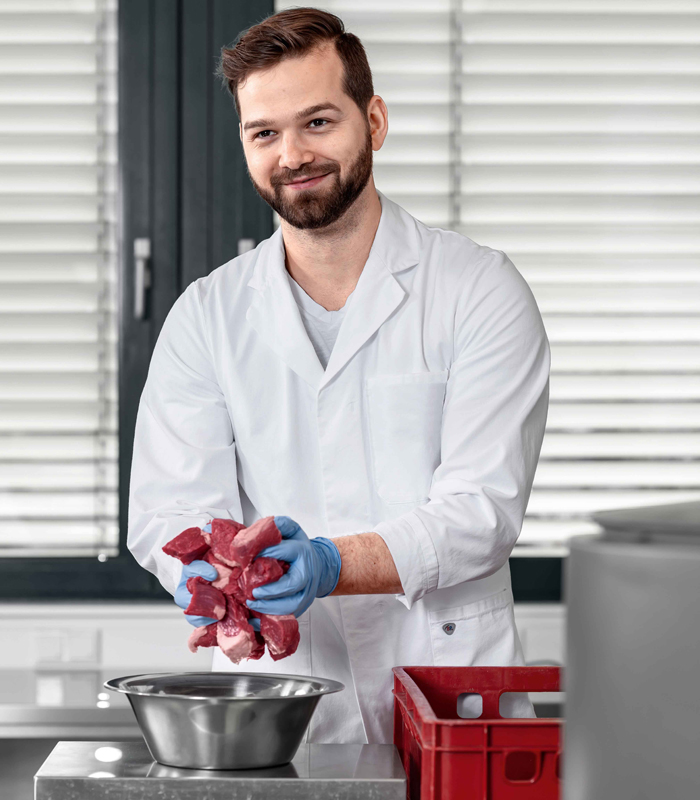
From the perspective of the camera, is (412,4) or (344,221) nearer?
(344,221)

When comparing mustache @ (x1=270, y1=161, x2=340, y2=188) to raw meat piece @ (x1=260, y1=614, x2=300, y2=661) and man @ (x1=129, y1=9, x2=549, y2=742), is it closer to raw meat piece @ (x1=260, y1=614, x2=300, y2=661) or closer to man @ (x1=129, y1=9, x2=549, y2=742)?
man @ (x1=129, y1=9, x2=549, y2=742)

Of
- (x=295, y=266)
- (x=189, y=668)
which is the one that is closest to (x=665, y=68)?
(x=295, y=266)

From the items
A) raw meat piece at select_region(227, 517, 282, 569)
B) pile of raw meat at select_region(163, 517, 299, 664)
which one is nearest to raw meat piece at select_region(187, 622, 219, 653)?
pile of raw meat at select_region(163, 517, 299, 664)

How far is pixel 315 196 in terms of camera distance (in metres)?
1.53

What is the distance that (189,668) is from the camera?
89.0 inches

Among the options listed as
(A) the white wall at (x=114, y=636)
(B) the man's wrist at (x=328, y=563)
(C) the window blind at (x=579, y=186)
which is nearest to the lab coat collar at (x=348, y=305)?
(B) the man's wrist at (x=328, y=563)

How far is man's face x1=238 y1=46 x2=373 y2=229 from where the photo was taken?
1.50 metres

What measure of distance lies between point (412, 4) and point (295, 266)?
3.27 ft

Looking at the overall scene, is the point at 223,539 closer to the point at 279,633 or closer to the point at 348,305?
the point at 279,633

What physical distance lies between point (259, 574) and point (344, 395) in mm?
464

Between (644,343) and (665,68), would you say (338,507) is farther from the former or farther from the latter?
(665,68)

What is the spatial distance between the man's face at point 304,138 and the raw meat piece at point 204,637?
672 millimetres

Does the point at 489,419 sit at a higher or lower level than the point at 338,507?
higher

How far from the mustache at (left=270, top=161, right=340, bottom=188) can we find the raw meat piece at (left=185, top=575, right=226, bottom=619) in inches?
26.1
